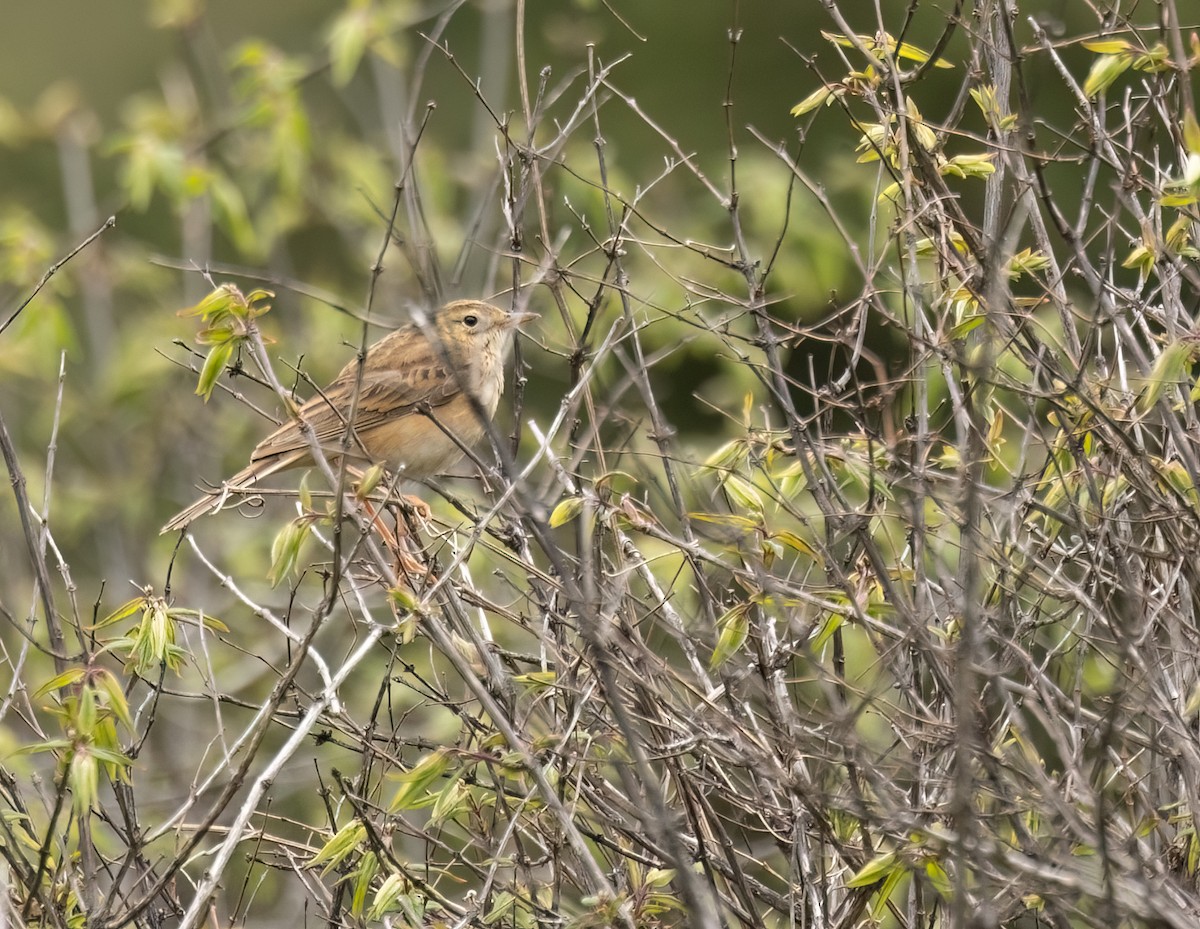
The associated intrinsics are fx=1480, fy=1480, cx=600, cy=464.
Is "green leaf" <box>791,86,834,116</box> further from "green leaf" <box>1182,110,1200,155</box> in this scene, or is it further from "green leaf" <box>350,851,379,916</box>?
"green leaf" <box>350,851,379,916</box>

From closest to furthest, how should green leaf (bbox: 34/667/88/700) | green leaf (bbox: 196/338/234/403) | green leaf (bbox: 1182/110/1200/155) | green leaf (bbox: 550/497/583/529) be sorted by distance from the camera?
green leaf (bbox: 1182/110/1200/155) < green leaf (bbox: 34/667/88/700) < green leaf (bbox: 196/338/234/403) < green leaf (bbox: 550/497/583/529)

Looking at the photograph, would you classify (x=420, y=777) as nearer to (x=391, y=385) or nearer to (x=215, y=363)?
(x=215, y=363)

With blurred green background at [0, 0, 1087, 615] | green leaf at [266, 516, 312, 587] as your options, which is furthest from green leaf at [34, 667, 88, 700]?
blurred green background at [0, 0, 1087, 615]

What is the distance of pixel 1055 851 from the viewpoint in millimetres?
2963

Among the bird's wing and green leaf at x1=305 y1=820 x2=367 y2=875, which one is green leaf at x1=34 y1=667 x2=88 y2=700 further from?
the bird's wing

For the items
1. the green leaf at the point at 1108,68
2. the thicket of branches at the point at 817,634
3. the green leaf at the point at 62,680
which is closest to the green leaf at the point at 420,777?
the thicket of branches at the point at 817,634

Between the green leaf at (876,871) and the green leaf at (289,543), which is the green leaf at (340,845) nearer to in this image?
the green leaf at (289,543)

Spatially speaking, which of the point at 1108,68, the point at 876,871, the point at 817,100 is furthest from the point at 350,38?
the point at 876,871

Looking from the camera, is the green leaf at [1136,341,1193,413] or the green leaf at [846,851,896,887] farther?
the green leaf at [1136,341,1193,413]

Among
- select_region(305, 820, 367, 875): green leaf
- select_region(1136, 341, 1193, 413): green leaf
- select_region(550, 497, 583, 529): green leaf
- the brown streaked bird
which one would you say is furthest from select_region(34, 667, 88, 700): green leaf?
the brown streaked bird

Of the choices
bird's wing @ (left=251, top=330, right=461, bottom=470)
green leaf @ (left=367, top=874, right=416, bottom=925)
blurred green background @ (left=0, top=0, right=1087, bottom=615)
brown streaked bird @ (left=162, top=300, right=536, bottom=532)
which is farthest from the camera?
blurred green background @ (left=0, top=0, right=1087, bottom=615)

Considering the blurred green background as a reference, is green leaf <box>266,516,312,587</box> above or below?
above

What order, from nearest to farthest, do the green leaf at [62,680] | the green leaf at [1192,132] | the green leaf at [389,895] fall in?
the green leaf at [1192,132], the green leaf at [62,680], the green leaf at [389,895]

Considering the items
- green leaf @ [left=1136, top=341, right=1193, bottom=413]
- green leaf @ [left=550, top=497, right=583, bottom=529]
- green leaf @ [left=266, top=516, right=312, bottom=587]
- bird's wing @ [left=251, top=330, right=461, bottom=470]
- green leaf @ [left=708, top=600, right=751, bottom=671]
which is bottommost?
bird's wing @ [left=251, top=330, right=461, bottom=470]
